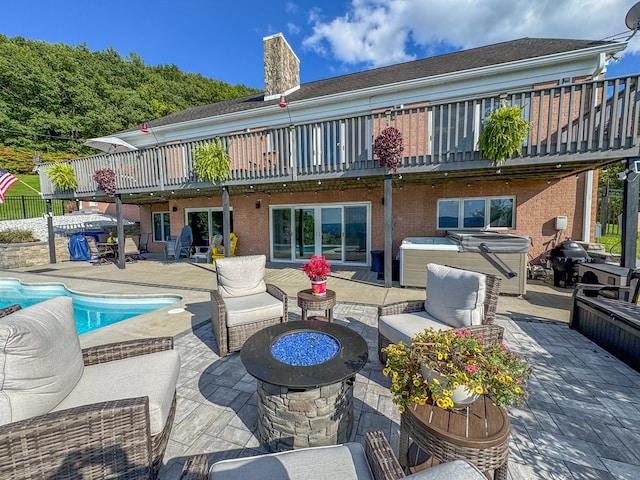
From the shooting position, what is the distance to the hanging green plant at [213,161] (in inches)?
283

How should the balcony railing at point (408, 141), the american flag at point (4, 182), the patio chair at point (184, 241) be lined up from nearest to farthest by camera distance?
the balcony railing at point (408, 141) → the american flag at point (4, 182) → the patio chair at point (184, 241)

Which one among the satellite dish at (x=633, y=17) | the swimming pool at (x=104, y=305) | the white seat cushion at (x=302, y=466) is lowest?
the swimming pool at (x=104, y=305)

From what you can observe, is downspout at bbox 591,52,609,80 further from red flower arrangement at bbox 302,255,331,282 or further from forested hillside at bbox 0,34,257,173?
forested hillside at bbox 0,34,257,173

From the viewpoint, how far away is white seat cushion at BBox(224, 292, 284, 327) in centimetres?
326

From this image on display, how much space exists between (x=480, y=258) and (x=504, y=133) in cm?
240

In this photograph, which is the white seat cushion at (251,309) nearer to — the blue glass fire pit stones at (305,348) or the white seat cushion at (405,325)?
the blue glass fire pit stones at (305,348)

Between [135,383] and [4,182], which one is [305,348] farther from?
[4,182]

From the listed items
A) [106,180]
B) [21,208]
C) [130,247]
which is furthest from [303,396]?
[21,208]

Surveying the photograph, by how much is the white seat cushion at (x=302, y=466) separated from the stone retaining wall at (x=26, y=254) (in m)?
13.3

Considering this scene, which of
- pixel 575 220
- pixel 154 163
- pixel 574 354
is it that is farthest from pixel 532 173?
pixel 154 163

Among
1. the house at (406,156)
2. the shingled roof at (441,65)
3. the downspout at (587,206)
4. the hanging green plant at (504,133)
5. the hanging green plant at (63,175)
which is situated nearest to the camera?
the hanging green plant at (504,133)

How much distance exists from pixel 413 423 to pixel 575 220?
8449 millimetres

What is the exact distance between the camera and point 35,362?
1.53 meters

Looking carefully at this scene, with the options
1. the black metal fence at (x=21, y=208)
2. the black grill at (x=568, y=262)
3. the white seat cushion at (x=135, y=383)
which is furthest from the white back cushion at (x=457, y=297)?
the black metal fence at (x=21, y=208)
